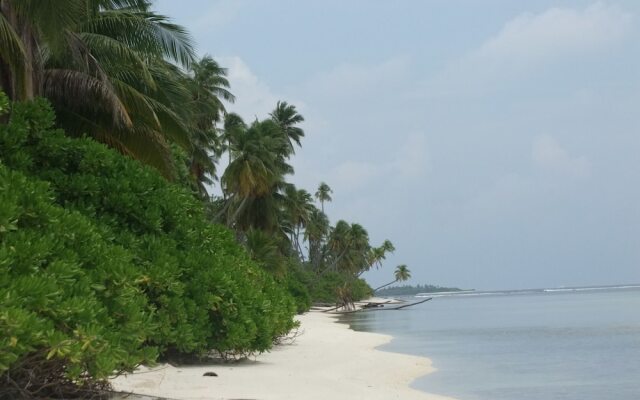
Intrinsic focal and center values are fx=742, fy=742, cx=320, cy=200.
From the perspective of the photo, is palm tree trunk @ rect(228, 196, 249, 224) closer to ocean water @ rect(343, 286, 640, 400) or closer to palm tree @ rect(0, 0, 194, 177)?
ocean water @ rect(343, 286, 640, 400)

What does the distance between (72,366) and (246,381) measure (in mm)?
5191

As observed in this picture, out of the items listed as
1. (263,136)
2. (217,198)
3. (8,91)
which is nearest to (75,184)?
(8,91)

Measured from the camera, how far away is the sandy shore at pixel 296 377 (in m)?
9.12

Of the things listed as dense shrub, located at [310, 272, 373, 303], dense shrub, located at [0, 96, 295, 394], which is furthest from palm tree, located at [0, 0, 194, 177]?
dense shrub, located at [310, 272, 373, 303]

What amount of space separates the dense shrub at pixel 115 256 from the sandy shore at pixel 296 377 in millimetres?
457

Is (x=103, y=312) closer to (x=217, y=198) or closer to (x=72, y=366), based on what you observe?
(x=72, y=366)

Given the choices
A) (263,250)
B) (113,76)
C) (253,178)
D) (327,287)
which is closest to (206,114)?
(253,178)

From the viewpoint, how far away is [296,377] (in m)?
12.0

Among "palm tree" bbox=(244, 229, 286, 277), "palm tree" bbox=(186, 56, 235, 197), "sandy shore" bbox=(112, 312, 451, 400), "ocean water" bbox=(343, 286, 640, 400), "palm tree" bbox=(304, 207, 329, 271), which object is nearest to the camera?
"sandy shore" bbox=(112, 312, 451, 400)

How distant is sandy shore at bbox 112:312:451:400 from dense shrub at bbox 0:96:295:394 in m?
0.46

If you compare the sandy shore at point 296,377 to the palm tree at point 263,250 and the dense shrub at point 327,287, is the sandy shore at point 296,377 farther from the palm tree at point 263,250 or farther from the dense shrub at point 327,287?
the dense shrub at point 327,287

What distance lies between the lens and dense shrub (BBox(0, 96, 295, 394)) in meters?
5.88

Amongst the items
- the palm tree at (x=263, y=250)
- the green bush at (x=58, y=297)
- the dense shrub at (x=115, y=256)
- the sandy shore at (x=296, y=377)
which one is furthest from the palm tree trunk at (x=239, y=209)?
the green bush at (x=58, y=297)

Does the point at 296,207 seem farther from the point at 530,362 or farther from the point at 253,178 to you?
the point at 530,362
